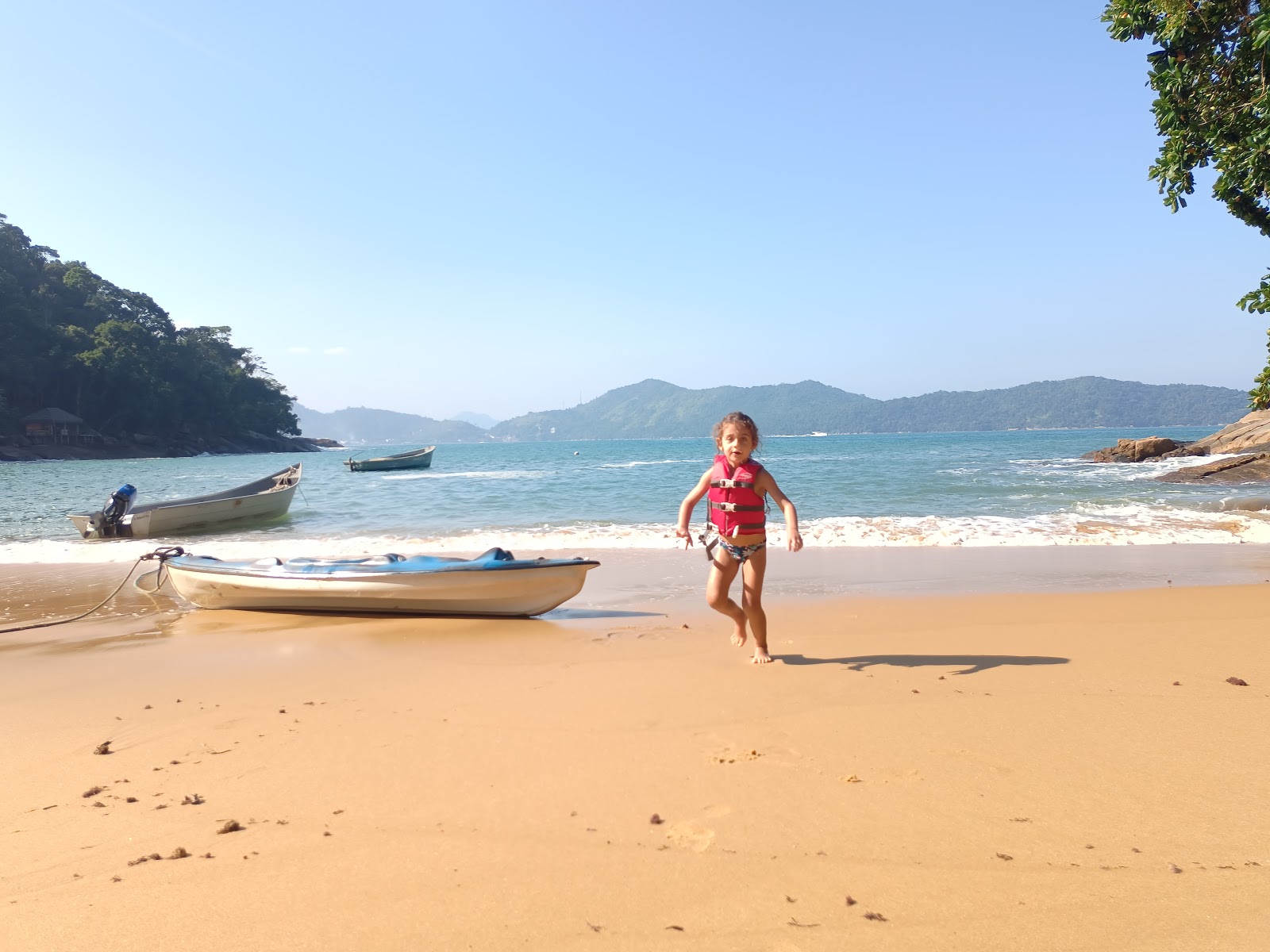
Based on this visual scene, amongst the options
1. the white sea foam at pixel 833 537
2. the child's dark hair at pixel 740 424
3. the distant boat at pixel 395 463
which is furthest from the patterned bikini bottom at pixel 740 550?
the distant boat at pixel 395 463

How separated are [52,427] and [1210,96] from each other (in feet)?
271

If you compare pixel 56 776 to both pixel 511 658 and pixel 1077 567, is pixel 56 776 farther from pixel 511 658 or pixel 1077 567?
pixel 1077 567

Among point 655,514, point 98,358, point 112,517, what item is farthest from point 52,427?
point 655,514

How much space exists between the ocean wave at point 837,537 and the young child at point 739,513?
6756 millimetres

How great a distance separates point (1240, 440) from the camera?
30.7 metres

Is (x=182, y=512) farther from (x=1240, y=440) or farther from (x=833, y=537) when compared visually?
(x=1240, y=440)

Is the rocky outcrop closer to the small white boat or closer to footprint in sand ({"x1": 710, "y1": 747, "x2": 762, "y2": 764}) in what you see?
the small white boat

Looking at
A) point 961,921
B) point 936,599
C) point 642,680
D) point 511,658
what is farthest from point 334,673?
point 936,599

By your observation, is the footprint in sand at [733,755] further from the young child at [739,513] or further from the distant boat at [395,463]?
the distant boat at [395,463]

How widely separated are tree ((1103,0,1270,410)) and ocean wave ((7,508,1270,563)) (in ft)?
13.8

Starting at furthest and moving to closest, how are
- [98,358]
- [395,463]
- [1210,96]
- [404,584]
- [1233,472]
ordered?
[98,358], [395,463], [1233,472], [1210,96], [404,584]

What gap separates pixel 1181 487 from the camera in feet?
67.3

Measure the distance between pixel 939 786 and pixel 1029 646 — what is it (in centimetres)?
292

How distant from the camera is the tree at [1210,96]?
27.7ft
